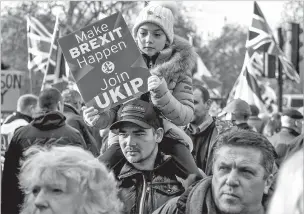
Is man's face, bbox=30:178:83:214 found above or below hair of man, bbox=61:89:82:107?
below

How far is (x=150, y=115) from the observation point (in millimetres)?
5113

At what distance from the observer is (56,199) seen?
3.69 metres

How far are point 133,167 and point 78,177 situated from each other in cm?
132

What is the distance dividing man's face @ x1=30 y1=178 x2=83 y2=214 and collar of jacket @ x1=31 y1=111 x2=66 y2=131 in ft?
13.0

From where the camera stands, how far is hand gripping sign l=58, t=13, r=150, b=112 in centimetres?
515

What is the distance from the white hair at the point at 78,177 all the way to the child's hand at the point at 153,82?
1.22m

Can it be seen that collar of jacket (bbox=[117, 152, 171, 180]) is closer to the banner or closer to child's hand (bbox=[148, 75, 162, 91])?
child's hand (bbox=[148, 75, 162, 91])

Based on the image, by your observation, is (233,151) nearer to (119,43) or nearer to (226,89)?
(119,43)

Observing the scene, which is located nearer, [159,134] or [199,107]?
[159,134]

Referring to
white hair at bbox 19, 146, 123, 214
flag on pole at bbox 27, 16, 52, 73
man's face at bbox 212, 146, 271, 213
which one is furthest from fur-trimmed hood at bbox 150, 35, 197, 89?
flag on pole at bbox 27, 16, 52, 73

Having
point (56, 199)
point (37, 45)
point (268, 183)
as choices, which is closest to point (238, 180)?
point (268, 183)

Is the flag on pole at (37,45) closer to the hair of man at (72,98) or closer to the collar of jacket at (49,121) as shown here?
the hair of man at (72,98)

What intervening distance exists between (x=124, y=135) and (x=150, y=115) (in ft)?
0.72

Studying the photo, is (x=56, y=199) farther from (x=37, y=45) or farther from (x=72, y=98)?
(x=37, y=45)
